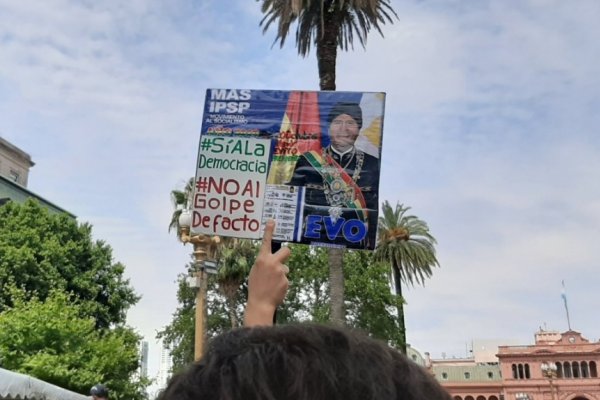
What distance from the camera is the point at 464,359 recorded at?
303 ft

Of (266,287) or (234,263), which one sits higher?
(234,263)

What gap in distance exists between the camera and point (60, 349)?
24859mm

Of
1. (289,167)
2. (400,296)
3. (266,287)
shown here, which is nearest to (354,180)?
(289,167)

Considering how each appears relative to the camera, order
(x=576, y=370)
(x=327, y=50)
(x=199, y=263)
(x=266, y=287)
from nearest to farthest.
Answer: (x=266, y=287)
(x=199, y=263)
(x=327, y=50)
(x=576, y=370)

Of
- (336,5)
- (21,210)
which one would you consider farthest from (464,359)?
(336,5)

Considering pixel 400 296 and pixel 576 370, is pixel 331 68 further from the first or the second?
pixel 576 370

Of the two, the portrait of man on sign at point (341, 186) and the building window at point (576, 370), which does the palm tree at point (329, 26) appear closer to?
the portrait of man on sign at point (341, 186)

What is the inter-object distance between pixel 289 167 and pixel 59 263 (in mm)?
28212

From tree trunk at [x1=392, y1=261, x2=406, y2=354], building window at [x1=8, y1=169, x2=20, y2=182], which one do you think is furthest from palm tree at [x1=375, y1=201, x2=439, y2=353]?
building window at [x1=8, y1=169, x2=20, y2=182]

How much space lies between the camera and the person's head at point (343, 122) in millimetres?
4809

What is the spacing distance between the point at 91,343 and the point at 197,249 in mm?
14486

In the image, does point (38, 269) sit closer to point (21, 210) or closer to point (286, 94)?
point (21, 210)

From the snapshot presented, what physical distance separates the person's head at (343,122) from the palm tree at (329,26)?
11.2m

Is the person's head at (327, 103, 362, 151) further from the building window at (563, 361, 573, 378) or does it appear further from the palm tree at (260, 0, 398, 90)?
the building window at (563, 361, 573, 378)
